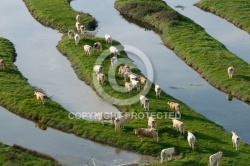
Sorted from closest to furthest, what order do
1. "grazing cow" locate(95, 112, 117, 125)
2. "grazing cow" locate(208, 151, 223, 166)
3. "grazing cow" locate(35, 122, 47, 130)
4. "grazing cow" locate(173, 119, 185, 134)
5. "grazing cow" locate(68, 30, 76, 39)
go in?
"grazing cow" locate(208, 151, 223, 166)
"grazing cow" locate(173, 119, 185, 134)
"grazing cow" locate(95, 112, 117, 125)
"grazing cow" locate(35, 122, 47, 130)
"grazing cow" locate(68, 30, 76, 39)

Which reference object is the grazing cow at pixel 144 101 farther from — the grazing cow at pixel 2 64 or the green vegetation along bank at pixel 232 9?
the green vegetation along bank at pixel 232 9

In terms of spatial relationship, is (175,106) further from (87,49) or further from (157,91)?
(87,49)

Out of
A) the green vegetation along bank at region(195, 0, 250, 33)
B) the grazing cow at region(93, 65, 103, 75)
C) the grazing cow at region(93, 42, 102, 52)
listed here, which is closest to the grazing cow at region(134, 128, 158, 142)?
the grazing cow at region(93, 65, 103, 75)

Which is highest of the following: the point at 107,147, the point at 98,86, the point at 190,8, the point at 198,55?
the point at 190,8

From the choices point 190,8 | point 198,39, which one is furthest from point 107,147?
point 190,8

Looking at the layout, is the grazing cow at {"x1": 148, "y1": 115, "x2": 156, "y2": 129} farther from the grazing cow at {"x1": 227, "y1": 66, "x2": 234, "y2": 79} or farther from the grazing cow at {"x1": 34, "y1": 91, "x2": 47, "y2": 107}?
the grazing cow at {"x1": 227, "y1": 66, "x2": 234, "y2": 79}

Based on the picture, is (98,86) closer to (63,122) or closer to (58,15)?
(63,122)
